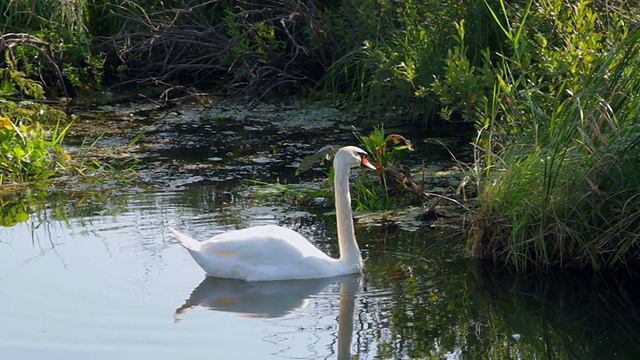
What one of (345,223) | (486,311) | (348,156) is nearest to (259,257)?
(345,223)

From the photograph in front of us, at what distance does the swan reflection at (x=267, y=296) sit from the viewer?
616 centimetres

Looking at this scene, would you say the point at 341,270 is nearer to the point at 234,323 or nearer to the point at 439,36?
the point at 234,323

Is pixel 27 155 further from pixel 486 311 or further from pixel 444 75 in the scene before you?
pixel 486 311

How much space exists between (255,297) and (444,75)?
3.58 meters

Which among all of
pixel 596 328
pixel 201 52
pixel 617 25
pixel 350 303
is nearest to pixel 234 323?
pixel 350 303

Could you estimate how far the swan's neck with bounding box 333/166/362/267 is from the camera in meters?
6.83

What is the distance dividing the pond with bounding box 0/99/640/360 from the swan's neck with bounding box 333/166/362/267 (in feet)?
0.44

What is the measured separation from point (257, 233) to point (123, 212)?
1639 millimetres

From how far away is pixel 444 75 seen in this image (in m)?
9.45

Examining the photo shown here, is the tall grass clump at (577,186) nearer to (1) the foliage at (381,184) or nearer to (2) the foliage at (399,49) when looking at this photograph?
(1) the foliage at (381,184)

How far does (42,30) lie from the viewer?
12.5 meters

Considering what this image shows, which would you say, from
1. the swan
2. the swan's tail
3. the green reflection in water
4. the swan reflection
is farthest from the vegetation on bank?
the swan's tail

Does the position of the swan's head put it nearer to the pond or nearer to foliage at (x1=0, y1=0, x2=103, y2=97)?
the pond

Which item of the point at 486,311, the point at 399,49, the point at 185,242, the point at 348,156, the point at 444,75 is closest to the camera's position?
the point at 486,311
